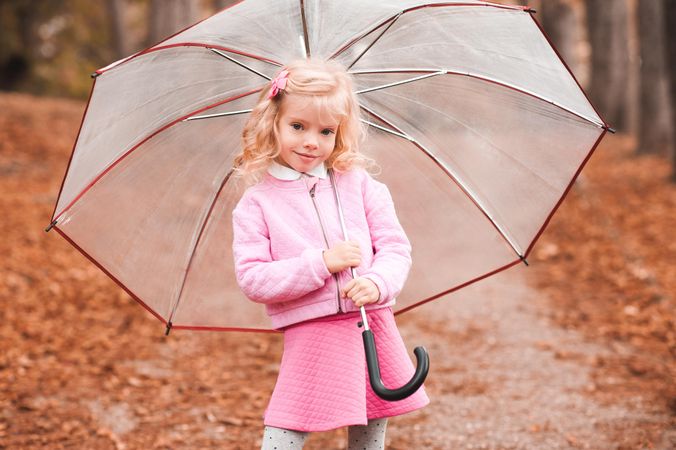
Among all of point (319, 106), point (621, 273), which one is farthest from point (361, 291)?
point (621, 273)

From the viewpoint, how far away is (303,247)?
2.46 meters

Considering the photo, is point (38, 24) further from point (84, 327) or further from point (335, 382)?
point (335, 382)

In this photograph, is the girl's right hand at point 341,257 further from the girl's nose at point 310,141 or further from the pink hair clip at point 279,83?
the pink hair clip at point 279,83

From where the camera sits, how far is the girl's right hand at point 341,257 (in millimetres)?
2363

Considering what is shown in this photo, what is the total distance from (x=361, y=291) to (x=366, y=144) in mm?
806

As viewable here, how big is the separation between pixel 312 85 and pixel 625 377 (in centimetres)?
308

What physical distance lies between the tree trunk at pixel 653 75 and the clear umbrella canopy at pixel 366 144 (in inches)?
410

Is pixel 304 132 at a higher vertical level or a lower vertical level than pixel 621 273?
lower

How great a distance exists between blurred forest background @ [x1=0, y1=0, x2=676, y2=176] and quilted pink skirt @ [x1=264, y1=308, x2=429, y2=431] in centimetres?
738

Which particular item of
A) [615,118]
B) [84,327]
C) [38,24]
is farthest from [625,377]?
[38,24]

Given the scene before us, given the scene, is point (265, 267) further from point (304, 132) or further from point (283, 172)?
point (304, 132)

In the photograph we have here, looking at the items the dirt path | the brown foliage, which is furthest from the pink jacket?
the brown foliage

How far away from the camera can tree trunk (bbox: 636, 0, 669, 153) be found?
40.3 ft

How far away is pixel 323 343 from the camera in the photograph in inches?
97.4
